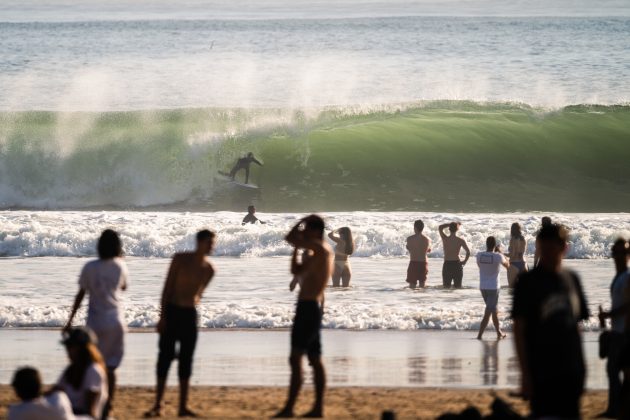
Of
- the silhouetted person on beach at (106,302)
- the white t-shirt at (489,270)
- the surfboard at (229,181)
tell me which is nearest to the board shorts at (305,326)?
the silhouetted person on beach at (106,302)

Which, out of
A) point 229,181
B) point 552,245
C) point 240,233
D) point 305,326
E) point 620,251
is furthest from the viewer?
point 229,181

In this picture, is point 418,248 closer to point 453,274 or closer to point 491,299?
point 453,274

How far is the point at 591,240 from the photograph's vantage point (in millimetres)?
22469

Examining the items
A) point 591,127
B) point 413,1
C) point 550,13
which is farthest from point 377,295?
point 413,1

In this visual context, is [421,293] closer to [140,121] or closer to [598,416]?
[598,416]

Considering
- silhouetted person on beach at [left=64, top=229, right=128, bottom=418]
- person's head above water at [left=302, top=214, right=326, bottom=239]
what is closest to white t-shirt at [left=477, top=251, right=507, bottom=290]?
person's head above water at [left=302, top=214, right=326, bottom=239]

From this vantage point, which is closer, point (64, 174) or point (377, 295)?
point (377, 295)

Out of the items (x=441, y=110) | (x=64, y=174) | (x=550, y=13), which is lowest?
(x=64, y=174)

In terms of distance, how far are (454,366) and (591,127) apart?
28047 mm

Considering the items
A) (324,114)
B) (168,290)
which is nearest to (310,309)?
(168,290)

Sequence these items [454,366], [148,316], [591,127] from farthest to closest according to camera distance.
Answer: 1. [591,127]
2. [148,316]
3. [454,366]

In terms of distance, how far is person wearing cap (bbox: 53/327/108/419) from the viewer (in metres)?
6.51

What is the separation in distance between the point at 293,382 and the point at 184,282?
1.02 meters

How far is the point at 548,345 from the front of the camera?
5.38 meters
